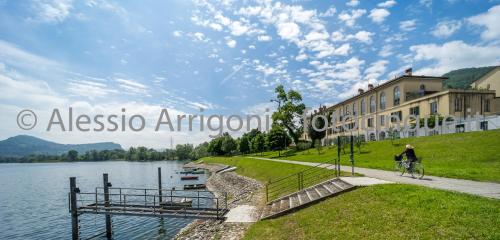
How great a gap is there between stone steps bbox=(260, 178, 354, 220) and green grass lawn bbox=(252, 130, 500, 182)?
7597mm

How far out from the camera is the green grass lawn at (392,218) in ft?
30.2

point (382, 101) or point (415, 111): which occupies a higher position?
point (382, 101)

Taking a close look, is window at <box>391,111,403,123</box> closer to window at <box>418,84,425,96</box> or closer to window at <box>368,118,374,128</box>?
window at <box>418,84,425,96</box>

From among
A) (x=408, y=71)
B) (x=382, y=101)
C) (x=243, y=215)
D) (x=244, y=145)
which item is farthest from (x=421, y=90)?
(x=244, y=145)

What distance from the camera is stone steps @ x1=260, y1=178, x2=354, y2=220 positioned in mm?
16156

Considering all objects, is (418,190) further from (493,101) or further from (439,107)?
(493,101)

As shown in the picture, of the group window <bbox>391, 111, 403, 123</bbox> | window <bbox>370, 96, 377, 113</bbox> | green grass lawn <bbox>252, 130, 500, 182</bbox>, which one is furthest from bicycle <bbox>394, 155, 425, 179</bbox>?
window <bbox>370, 96, 377, 113</bbox>

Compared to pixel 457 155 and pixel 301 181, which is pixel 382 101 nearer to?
pixel 457 155

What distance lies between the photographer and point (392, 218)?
10.9 metres

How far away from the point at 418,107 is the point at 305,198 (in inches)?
1662

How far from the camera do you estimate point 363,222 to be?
1138 cm

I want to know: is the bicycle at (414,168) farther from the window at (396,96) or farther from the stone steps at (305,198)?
the window at (396,96)

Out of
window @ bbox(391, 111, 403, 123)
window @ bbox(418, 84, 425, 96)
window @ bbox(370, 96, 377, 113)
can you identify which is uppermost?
window @ bbox(418, 84, 425, 96)

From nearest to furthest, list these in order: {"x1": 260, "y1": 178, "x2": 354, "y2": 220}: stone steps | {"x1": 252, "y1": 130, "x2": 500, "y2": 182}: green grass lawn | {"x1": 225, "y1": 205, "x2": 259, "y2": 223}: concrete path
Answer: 1. {"x1": 260, "y1": 178, "x2": 354, "y2": 220}: stone steps
2. {"x1": 225, "y1": 205, "x2": 259, "y2": 223}: concrete path
3. {"x1": 252, "y1": 130, "x2": 500, "y2": 182}: green grass lawn
